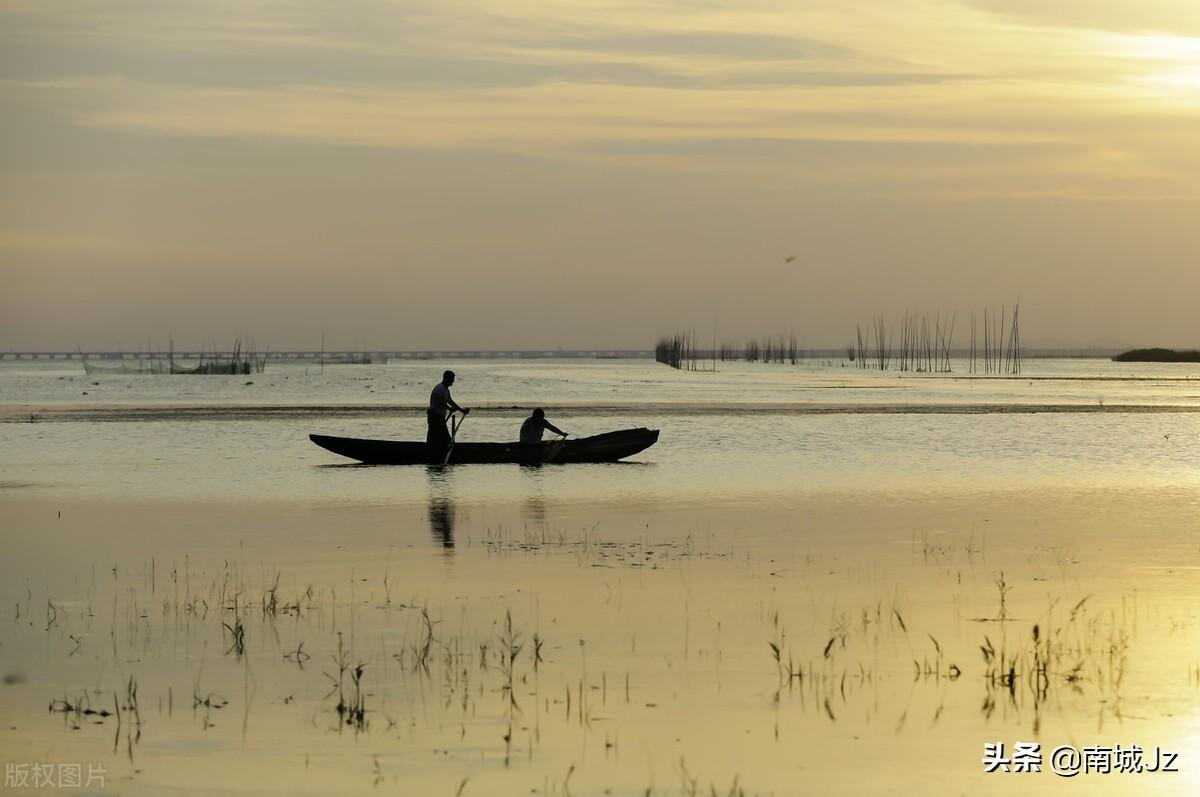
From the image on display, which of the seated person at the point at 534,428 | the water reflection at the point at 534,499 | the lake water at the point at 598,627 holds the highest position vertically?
the seated person at the point at 534,428

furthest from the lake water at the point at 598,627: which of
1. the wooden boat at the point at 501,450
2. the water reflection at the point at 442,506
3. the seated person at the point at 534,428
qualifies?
the seated person at the point at 534,428

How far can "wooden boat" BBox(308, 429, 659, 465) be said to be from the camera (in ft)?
83.4

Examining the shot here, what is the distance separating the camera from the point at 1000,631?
1047cm

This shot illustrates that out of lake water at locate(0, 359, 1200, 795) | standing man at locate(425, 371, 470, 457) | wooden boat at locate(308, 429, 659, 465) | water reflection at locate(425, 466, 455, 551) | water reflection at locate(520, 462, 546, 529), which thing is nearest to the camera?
lake water at locate(0, 359, 1200, 795)

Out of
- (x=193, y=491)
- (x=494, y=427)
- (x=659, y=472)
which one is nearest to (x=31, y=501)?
(x=193, y=491)

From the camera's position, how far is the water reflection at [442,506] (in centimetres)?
1606

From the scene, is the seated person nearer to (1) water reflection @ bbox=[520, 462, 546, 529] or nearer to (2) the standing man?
(1) water reflection @ bbox=[520, 462, 546, 529]

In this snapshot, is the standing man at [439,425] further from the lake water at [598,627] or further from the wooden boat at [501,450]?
the lake water at [598,627]

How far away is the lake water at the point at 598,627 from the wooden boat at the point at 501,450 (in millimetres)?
783

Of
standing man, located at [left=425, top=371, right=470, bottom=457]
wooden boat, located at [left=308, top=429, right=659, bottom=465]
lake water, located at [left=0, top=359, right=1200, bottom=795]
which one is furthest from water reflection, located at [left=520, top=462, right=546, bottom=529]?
standing man, located at [left=425, top=371, right=470, bottom=457]

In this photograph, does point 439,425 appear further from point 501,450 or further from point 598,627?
point 598,627

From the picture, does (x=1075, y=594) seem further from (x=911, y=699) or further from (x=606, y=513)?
(x=606, y=513)

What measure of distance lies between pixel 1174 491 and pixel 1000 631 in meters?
11.9

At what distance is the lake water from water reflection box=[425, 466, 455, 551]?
3.6 inches
